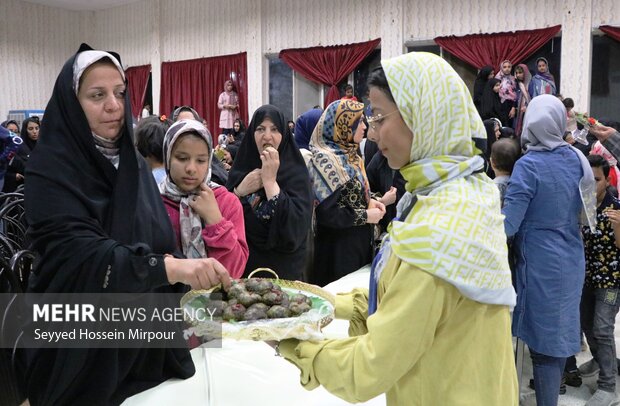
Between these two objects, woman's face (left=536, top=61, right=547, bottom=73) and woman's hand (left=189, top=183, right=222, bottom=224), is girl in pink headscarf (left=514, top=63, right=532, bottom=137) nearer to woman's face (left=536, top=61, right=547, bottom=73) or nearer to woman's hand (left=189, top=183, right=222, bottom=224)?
woman's face (left=536, top=61, right=547, bottom=73)

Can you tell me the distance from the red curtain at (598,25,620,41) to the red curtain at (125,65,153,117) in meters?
8.76

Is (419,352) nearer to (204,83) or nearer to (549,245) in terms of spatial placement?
(549,245)

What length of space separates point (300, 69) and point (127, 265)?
845 cm

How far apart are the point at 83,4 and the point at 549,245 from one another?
12592 mm

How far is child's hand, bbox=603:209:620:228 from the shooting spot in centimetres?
265

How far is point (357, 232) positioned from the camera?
271cm

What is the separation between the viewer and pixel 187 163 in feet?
5.74

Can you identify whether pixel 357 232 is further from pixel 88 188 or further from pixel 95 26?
pixel 95 26

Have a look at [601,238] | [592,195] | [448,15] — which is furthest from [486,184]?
[448,15]

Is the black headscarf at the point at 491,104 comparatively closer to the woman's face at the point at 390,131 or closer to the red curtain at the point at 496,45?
the red curtain at the point at 496,45

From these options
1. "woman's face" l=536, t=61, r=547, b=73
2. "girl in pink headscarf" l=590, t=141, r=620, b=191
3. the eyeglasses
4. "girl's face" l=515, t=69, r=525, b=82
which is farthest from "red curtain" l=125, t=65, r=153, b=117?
the eyeglasses

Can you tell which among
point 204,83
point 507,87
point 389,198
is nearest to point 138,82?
point 204,83

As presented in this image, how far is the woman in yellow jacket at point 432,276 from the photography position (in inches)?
37.3

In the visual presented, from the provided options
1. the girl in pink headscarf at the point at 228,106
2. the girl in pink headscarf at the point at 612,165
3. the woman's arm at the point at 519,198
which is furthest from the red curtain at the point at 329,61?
the woman's arm at the point at 519,198
